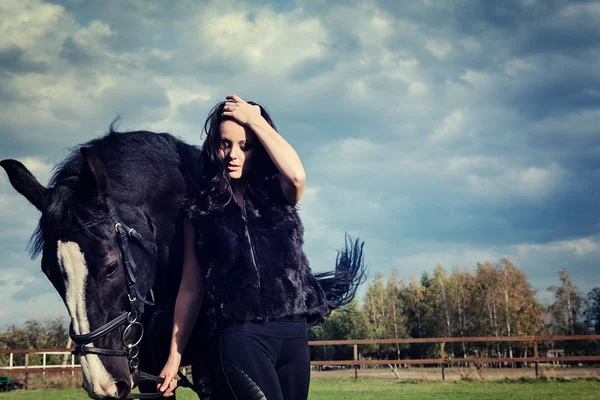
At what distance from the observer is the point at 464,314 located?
47250mm

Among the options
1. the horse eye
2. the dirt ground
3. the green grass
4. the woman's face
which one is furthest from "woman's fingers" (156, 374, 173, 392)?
the dirt ground

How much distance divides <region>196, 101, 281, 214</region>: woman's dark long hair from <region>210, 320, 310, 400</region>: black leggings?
20.8 inches

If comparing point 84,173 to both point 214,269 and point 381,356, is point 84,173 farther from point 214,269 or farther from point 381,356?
point 381,356

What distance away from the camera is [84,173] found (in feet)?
7.62

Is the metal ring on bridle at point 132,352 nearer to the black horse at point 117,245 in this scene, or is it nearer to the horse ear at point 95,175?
the black horse at point 117,245

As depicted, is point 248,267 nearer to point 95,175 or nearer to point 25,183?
point 95,175

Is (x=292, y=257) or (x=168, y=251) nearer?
(x=292, y=257)

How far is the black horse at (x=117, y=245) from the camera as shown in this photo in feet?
6.97

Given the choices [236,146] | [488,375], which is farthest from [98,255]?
[488,375]

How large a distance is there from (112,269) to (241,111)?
0.83 metres

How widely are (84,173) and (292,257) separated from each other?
95cm

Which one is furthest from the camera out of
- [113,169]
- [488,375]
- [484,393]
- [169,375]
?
[488,375]

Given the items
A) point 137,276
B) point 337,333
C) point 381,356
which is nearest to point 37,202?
point 137,276

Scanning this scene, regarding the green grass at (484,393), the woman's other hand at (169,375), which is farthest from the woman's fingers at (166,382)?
the green grass at (484,393)
